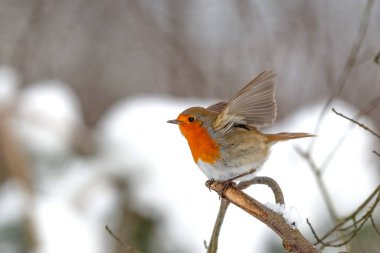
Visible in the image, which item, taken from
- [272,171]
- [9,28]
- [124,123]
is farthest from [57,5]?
[272,171]

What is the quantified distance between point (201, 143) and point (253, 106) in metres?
0.27

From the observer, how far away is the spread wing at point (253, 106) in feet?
8.40

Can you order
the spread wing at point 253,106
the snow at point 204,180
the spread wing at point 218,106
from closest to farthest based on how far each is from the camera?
1. the spread wing at point 253,106
2. the spread wing at point 218,106
3. the snow at point 204,180

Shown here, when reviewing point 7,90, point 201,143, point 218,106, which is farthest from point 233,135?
point 7,90

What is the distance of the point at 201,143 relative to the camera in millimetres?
2824

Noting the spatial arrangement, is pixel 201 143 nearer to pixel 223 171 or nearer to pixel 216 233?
pixel 223 171

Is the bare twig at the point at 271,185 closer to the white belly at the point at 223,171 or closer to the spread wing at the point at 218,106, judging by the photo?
the white belly at the point at 223,171

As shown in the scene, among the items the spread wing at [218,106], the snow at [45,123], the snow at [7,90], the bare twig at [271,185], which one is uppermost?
the snow at [7,90]

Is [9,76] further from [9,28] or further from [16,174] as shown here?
[9,28]

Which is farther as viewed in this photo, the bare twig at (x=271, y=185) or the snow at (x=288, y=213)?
the bare twig at (x=271, y=185)

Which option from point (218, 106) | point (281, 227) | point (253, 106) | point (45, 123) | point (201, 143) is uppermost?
point (45, 123)

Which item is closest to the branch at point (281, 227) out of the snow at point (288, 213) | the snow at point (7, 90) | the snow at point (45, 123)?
the snow at point (288, 213)

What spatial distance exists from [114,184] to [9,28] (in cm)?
534

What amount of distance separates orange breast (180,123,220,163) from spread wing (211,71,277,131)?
60 mm
